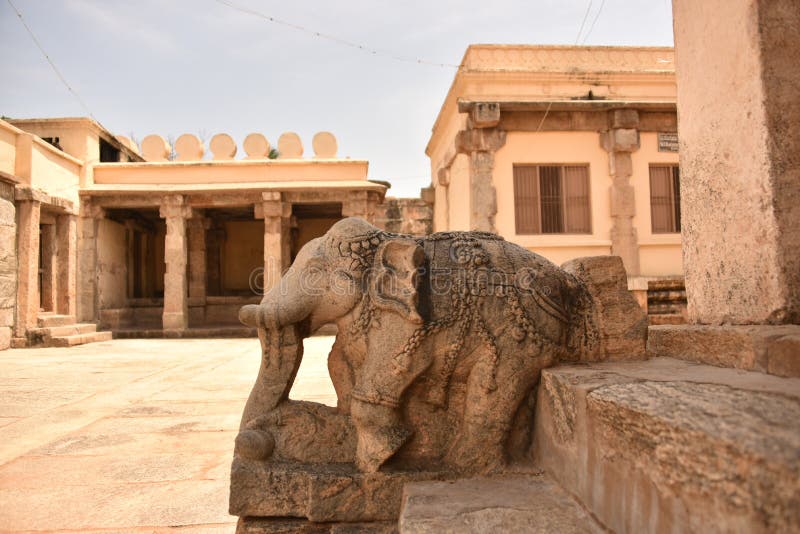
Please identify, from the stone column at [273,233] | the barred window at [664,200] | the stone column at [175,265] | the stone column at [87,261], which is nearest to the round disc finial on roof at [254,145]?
the stone column at [273,233]

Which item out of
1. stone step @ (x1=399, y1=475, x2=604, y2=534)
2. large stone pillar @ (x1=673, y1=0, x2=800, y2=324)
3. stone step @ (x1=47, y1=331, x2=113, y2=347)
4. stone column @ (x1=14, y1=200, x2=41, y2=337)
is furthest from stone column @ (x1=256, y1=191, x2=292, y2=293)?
stone step @ (x1=399, y1=475, x2=604, y2=534)

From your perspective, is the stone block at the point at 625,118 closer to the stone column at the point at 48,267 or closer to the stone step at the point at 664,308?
the stone step at the point at 664,308

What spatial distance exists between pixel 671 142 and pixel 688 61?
905cm

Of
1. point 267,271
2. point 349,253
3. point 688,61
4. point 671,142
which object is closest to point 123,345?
point 267,271

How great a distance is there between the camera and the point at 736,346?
181 centimetres

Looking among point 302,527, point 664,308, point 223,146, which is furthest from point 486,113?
point 302,527

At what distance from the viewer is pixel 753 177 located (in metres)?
1.85

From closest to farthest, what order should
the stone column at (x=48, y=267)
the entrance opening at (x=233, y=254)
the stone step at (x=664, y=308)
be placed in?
1. the stone step at (x=664, y=308)
2. the stone column at (x=48, y=267)
3. the entrance opening at (x=233, y=254)

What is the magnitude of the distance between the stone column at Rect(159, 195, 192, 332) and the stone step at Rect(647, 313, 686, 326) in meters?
9.41

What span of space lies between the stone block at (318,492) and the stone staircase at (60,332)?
9631 mm

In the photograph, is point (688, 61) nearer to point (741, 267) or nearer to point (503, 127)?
point (741, 267)

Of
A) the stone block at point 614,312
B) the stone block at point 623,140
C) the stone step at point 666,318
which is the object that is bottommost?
the stone step at point 666,318

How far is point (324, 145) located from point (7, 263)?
6.59m

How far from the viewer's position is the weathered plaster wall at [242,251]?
16.3 m
